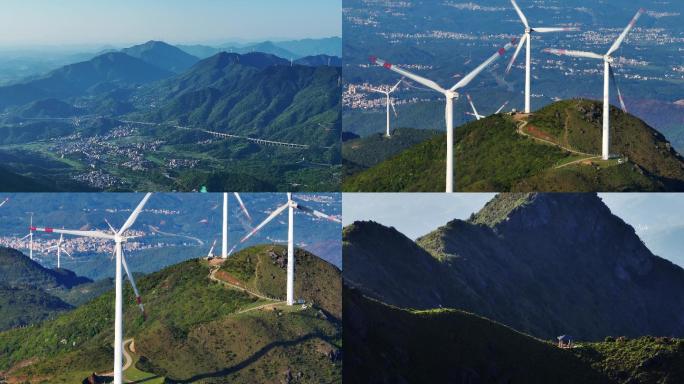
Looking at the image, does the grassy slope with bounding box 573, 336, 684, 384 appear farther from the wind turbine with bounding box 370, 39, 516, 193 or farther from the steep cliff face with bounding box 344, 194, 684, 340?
the wind turbine with bounding box 370, 39, 516, 193

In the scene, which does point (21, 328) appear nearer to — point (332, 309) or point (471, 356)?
point (332, 309)

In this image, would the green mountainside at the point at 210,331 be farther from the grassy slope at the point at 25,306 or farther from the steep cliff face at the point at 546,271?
the steep cliff face at the point at 546,271

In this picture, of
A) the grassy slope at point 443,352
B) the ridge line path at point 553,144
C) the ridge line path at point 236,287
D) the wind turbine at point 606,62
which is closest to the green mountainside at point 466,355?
the grassy slope at point 443,352

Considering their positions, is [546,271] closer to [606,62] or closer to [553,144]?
[606,62]

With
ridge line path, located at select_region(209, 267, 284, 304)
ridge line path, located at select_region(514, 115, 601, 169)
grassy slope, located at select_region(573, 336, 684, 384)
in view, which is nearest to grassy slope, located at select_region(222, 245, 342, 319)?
ridge line path, located at select_region(209, 267, 284, 304)

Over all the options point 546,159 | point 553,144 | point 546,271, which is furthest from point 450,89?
point 553,144

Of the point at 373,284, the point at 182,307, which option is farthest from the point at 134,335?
the point at 373,284

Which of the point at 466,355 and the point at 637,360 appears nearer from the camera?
the point at 466,355
